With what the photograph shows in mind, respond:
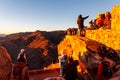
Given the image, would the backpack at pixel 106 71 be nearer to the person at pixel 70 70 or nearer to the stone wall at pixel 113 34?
the person at pixel 70 70

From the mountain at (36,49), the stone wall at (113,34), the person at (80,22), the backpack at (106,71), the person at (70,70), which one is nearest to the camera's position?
the backpack at (106,71)

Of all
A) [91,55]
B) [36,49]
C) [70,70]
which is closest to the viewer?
[70,70]

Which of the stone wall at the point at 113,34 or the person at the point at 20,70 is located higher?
the stone wall at the point at 113,34

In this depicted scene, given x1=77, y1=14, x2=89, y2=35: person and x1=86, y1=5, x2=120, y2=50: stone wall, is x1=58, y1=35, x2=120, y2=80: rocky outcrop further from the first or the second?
x1=77, y1=14, x2=89, y2=35: person

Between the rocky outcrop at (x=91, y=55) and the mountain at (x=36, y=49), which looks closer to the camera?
the rocky outcrop at (x=91, y=55)

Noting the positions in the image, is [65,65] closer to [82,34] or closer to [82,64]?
[82,64]

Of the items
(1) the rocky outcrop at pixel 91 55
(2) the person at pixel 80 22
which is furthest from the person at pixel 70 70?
(2) the person at pixel 80 22

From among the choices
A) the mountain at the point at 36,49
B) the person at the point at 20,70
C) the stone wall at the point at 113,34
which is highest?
the stone wall at the point at 113,34

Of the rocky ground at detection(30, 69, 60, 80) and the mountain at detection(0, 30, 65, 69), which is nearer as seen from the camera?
the rocky ground at detection(30, 69, 60, 80)

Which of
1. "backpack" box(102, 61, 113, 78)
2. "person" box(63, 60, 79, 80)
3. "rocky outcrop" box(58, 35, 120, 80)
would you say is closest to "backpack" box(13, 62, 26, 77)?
"person" box(63, 60, 79, 80)

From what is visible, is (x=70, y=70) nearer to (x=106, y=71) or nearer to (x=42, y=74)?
(x=106, y=71)

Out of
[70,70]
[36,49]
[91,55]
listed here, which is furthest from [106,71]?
[36,49]

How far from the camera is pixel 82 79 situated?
11.0 metres

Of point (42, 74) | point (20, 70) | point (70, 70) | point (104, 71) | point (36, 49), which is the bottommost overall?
point (36, 49)
